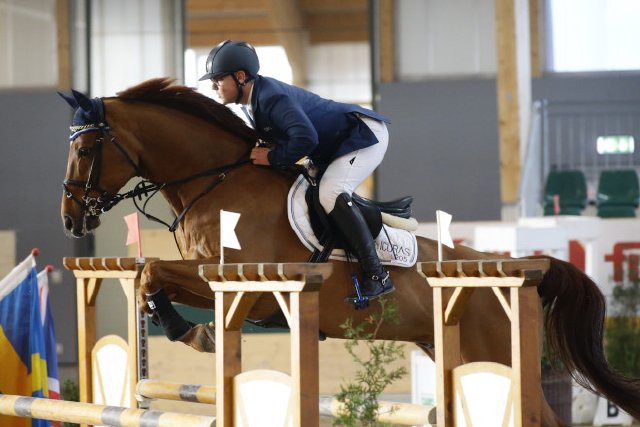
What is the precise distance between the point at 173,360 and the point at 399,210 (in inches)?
144

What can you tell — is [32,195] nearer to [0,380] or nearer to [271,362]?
[271,362]

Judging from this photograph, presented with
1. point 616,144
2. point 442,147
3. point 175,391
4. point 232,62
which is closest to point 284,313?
point 232,62

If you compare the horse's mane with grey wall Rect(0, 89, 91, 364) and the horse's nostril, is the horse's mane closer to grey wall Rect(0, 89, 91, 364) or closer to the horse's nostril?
the horse's nostril

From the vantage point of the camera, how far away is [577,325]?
11.0 ft

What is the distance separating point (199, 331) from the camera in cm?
315

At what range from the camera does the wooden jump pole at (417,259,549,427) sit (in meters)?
2.34

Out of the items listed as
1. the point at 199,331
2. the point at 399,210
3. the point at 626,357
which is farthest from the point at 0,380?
the point at 626,357

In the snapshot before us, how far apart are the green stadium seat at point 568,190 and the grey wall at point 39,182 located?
3859mm

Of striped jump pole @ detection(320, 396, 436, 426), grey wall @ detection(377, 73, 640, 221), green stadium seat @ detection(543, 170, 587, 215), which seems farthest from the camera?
green stadium seat @ detection(543, 170, 587, 215)

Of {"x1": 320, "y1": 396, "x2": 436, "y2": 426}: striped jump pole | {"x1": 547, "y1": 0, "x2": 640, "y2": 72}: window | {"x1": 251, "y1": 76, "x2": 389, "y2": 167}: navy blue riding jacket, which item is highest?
{"x1": 547, "y1": 0, "x2": 640, "y2": 72}: window

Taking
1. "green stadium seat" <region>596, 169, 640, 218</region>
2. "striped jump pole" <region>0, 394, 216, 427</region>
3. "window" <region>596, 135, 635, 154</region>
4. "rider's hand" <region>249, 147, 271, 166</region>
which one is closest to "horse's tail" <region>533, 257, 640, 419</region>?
"rider's hand" <region>249, 147, 271, 166</region>

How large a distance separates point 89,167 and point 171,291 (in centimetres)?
52

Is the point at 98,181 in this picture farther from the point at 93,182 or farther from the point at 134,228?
the point at 134,228

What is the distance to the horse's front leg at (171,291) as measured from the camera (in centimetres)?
292
